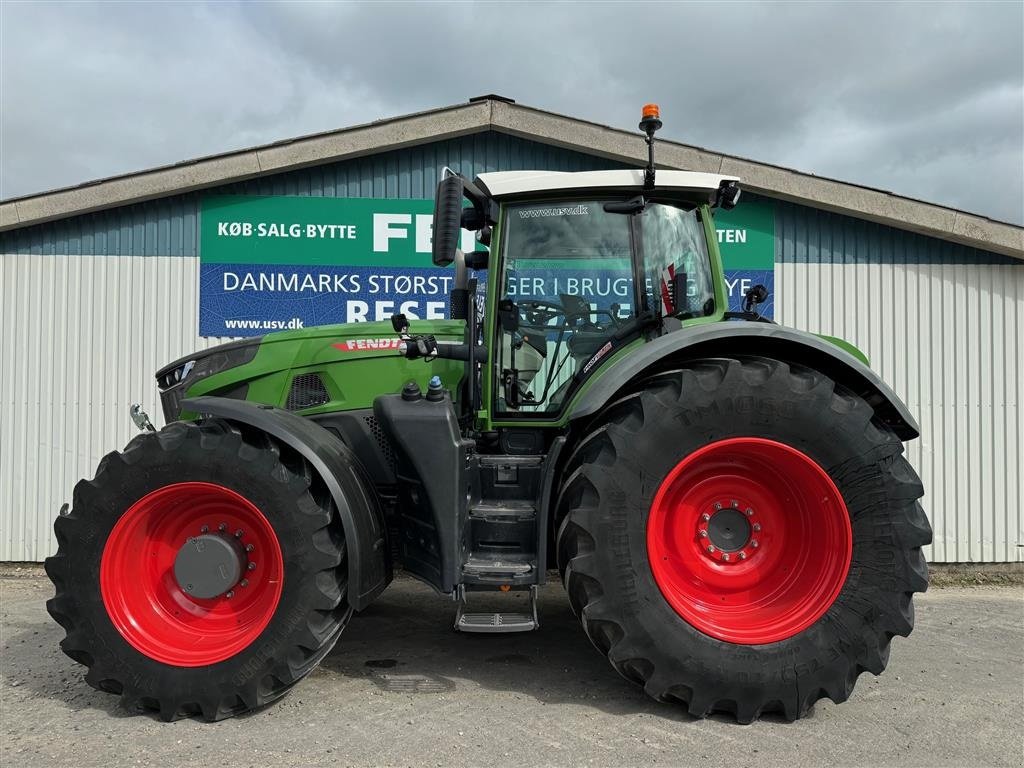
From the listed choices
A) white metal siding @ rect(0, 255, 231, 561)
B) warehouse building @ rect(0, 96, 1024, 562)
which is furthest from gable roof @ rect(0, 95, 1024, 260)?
white metal siding @ rect(0, 255, 231, 561)

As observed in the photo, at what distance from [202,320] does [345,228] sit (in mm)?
1528

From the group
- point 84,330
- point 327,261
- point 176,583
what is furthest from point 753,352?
point 84,330

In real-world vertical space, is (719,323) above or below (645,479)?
above

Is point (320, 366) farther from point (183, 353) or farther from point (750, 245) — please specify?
point (750, 245)

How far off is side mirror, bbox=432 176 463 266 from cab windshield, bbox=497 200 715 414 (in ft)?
1.92

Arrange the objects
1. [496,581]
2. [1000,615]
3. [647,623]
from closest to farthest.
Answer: [647,623]
[496,581]
[1000,615]

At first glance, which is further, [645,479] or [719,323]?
Result: [719,323]

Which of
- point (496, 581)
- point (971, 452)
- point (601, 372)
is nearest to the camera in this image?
point (496, 581)

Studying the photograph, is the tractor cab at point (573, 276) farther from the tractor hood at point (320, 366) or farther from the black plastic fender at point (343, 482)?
the black plastic fender at point (343, 482)

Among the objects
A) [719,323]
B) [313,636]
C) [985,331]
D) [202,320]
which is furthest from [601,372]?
[985,331]

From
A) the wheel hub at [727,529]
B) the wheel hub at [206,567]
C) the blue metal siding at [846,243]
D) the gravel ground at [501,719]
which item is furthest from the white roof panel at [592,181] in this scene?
the blue metal siding at [846,243]

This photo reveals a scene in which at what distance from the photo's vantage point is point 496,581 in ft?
10.5

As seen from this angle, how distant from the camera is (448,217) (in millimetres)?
3080

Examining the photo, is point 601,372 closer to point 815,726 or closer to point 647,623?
point 647,623
